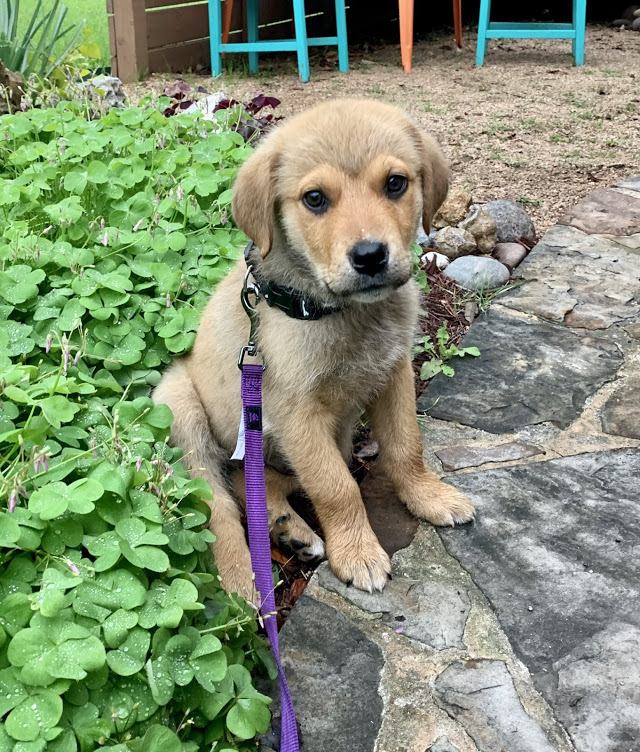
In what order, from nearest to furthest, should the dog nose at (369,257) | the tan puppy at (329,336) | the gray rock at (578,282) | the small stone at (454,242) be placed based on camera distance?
the dog nose at (369,257)
the tan puppy at (329,336)
the gray rock at (578,282)
the small stone at (454,242)

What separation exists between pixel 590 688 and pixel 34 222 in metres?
3.21

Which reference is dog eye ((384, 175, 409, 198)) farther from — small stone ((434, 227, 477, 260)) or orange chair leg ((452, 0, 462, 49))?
orange chair leg ((452, 0, 462, 49))

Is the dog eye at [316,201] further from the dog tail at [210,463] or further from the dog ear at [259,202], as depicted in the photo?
the dog tail at [210,463]

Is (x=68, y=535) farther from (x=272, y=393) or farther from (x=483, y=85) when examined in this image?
(x=483, y=85)

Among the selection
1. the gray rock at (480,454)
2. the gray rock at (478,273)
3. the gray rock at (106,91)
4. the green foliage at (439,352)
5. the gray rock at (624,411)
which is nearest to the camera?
the gray rock at (480,454)

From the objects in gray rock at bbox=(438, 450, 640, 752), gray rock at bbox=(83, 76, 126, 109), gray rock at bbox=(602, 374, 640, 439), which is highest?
gray rock at bbox=(83, 76, 126, 109)

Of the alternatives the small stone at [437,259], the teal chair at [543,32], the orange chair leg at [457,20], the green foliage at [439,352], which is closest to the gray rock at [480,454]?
the green foliage at [439,352]

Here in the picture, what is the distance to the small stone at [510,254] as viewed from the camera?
15.1 ft

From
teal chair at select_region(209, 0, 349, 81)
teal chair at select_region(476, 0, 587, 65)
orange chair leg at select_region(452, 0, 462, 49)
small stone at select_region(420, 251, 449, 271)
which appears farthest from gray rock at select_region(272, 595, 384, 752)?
orange chair leg at select_region(452, 0, 462, 49)

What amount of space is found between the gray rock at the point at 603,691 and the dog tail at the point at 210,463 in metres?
0.97

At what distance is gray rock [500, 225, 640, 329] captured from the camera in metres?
3.96

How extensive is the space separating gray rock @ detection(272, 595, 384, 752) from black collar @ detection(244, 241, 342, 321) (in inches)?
36.3

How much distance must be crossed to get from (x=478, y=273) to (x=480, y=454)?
1563mm

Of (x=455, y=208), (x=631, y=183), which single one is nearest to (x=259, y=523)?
(x=455, y=208)
